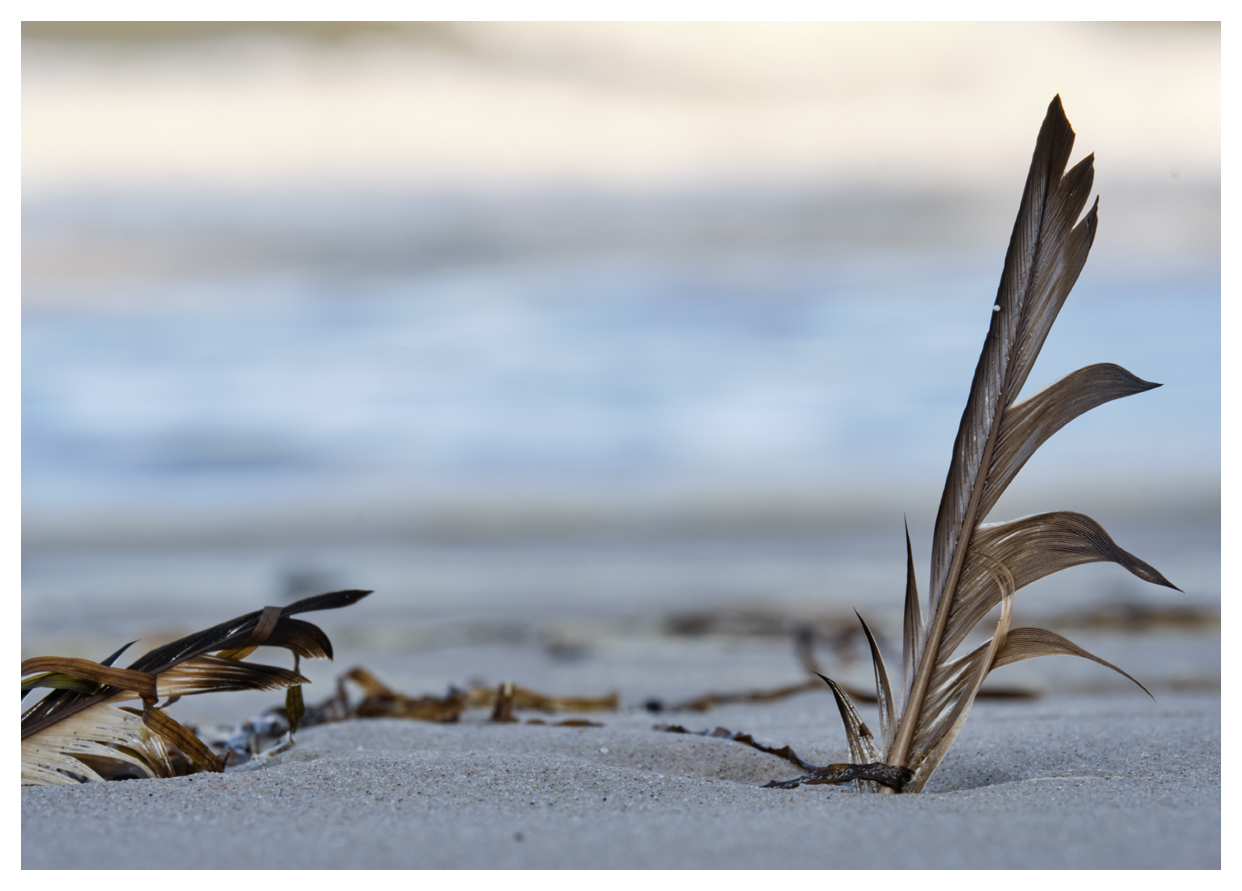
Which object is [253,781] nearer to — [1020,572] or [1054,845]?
[1054,845]

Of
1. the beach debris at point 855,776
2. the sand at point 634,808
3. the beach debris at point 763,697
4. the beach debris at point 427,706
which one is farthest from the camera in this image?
the beach debris at point 763,697

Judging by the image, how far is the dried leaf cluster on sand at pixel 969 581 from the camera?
184 centimetres

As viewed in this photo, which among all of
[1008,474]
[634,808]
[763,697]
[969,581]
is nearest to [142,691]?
[634,808]

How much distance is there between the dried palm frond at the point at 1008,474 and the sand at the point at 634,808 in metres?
0.18

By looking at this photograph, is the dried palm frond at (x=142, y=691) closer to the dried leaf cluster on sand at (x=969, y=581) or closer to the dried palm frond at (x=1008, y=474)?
the dried leaf cluster on sand at (x=969, y=581)

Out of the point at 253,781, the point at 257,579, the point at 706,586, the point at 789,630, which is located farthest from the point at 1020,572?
the point at 257,579

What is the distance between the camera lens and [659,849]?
142 centimetres

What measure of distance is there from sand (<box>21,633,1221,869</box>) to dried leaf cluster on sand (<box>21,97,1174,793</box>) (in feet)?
0.40

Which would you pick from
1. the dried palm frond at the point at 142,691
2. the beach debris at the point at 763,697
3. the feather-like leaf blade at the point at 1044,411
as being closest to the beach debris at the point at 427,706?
the beach debris at the point at 763,697

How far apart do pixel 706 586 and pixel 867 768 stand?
8.18m

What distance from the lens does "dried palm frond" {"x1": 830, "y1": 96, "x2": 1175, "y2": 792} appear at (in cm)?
185

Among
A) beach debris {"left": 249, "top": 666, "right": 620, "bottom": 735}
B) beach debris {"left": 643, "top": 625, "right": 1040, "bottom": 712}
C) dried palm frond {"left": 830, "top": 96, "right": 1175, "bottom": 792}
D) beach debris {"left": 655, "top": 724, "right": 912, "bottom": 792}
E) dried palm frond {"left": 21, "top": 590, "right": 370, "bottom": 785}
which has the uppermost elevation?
dried palm frond {"left": 830, "top": 96, "right": 1175, "bottom": 792}

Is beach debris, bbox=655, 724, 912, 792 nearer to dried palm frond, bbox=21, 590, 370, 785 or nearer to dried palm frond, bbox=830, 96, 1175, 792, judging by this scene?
dried palm frond, bbox=830, 96, 1175, 792

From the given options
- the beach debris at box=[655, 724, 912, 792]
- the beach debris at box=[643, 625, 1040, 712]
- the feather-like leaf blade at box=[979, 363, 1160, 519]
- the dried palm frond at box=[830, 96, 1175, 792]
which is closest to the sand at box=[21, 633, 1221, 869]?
the beach debris at box=[655, 724, 912, 792]
